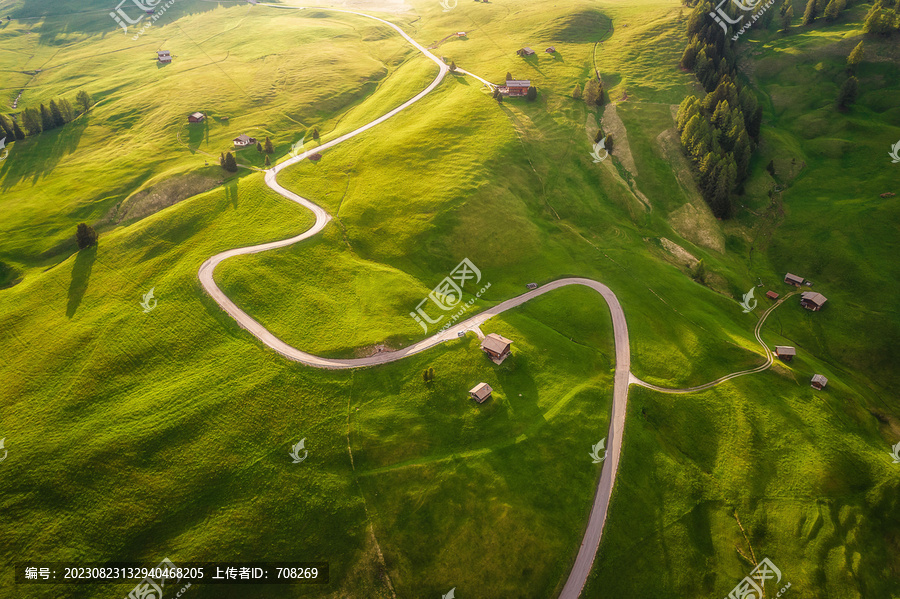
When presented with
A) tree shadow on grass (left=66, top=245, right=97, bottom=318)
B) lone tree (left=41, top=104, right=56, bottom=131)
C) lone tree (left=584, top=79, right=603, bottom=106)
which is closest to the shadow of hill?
lone tree (left=41, top=104, right=56, bottom=131)

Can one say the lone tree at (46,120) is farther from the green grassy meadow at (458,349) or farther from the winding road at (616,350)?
the winding road at (616,350)

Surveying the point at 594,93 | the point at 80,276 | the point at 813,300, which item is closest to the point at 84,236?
the point at 80,276

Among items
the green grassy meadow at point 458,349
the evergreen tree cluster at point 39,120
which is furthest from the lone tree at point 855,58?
the evergreen tree cluster at point 39,120

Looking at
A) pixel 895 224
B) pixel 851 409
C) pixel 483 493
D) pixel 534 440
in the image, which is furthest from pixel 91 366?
pixel 895 224

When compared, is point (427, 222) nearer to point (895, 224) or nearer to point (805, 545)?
point (805, 545)

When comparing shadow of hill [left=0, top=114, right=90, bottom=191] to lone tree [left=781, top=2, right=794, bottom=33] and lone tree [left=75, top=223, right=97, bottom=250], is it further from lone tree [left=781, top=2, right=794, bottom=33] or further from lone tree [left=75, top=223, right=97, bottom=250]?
lone tree [left=781, top=2, right=794, bottom=33]
